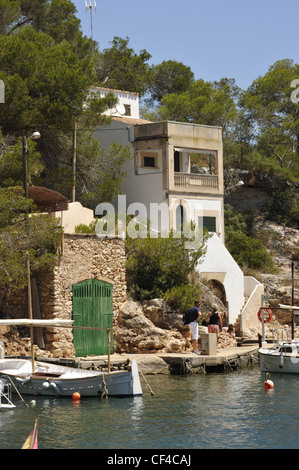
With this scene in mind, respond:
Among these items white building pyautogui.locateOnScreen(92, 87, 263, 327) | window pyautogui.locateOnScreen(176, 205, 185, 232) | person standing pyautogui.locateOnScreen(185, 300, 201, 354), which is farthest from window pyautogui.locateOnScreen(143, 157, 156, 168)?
person standing pyautogui.locateOnScreen(185, 300, 201, 354)

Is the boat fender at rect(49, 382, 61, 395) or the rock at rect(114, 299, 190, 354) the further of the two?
the rock at rect(114, 299, 190, 354)

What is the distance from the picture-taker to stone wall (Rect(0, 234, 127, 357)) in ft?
90.2

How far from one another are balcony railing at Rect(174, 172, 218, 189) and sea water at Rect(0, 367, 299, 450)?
16258 millimetres

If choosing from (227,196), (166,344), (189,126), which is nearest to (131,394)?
(166,344)

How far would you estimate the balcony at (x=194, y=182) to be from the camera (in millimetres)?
39625

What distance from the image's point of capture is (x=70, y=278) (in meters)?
28.0

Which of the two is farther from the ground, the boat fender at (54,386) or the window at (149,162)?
the window at (149,162)

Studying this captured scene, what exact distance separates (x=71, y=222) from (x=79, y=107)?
6.05m

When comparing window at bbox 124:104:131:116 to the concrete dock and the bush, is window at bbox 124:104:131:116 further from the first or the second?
the concrete dock

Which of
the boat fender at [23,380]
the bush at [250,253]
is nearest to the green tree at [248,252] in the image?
the bush at [250,253]

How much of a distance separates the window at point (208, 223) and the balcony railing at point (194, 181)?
67.6 inches

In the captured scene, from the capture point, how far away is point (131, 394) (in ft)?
72.8

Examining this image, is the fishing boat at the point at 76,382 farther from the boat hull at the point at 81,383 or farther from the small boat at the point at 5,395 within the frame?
the small boat at the point at 5,395

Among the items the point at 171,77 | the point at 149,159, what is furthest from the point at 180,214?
the point at 171,77
